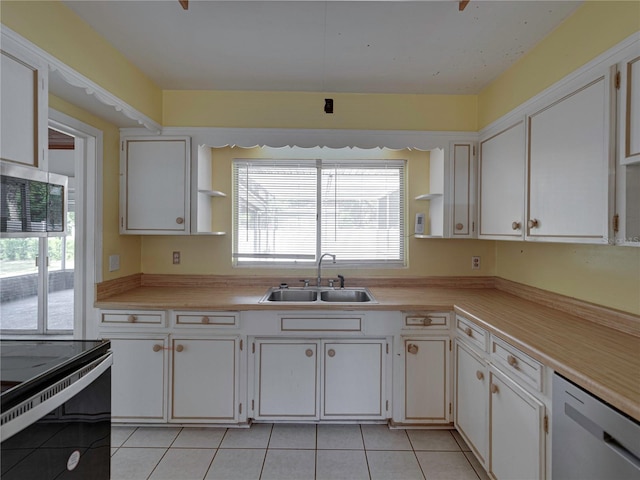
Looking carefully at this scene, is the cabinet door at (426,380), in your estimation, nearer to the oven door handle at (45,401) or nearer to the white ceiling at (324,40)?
the oven door handle at (45,401)

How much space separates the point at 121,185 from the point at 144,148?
0.34 m

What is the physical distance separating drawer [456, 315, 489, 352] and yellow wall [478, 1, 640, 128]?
1440 mm

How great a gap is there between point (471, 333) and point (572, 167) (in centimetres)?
104

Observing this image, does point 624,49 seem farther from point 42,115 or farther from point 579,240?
point 42,115

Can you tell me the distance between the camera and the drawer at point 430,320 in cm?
214

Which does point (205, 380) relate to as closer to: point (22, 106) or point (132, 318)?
point (132, 318)

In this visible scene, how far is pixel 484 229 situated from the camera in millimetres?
2383

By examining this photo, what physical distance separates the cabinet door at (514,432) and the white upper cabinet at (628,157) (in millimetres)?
798

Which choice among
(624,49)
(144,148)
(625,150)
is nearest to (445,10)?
(624,49)

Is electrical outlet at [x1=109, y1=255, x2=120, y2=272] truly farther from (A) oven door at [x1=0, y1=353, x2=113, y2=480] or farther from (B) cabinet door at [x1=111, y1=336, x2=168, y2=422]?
(A) oven door at [x1=0, y1=353, x2=113, y2=480]

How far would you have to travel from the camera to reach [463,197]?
2490 mm

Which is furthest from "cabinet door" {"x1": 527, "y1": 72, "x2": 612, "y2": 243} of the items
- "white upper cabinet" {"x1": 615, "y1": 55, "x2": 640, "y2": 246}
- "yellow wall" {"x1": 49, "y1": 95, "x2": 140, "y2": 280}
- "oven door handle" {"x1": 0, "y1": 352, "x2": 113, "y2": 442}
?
"yellow wall" {"x1": 49, "y1": 95, "x2": 140, "y2": 280}

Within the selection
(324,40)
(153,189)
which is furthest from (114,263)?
(324,40)

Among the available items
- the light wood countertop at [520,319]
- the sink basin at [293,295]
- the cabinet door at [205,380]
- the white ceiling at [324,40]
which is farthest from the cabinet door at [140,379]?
the white ceiling at [324,40]
